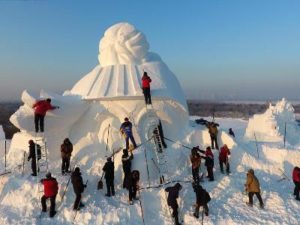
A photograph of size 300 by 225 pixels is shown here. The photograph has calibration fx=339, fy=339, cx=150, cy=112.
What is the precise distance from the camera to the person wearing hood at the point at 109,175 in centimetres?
1073

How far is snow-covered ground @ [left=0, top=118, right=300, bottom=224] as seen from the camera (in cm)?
1003

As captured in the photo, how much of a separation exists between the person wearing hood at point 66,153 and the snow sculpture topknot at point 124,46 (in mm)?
5126

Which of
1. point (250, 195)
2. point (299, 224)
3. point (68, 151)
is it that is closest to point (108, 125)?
point (68, 151)

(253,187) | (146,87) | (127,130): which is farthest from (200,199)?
(146,87)

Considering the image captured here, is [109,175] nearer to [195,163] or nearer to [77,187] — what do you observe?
[77,187]

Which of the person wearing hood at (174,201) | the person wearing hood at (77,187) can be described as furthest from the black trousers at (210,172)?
the person wearing hood at (77,187)

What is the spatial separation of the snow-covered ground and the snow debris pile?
3.36 metres

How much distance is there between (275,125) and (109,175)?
10.1 m

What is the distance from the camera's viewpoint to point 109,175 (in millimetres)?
10789

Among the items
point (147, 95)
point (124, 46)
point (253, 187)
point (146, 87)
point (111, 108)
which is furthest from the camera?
point (124, 46)

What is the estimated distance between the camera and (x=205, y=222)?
984cm

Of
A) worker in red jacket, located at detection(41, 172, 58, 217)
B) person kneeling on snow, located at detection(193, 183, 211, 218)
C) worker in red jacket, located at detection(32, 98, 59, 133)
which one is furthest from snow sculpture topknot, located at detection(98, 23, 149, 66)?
person kneeling on snow, located at detection(193, 183, 211, 218)

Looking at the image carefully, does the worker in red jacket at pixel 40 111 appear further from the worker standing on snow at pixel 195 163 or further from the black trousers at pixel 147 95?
the worker standing on snow at pixel 195 163

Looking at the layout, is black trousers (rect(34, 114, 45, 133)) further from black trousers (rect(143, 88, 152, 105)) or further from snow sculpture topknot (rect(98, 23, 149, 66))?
snow sculpture topknot (rect(98, 23, 149, 66))
